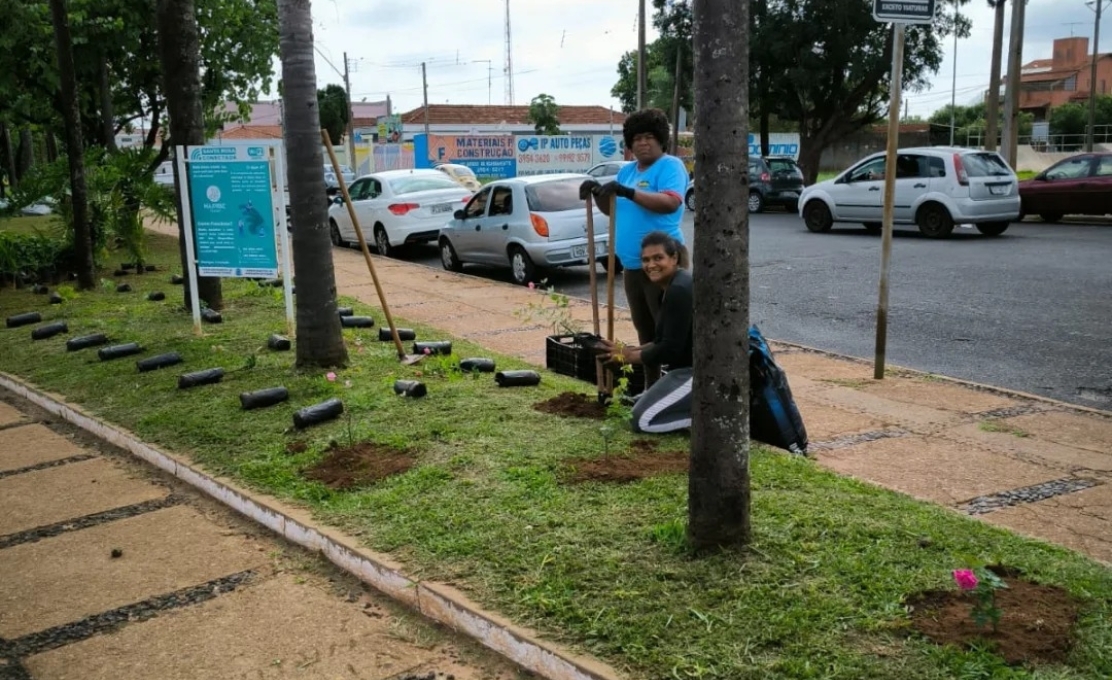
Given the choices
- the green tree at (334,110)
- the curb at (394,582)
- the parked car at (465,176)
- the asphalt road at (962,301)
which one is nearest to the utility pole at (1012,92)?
the asphalt road at (962,301)

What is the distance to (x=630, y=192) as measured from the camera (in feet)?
19.2

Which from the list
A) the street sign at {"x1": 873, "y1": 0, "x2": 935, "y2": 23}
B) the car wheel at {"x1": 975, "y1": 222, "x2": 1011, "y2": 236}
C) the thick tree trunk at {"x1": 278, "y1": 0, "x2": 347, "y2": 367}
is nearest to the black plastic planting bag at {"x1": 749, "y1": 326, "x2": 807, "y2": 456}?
the street sign at {"x1": 873, "y1": 0, "x2": 935, "y2": 23}

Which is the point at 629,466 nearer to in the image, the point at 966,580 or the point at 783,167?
the point at 966,580

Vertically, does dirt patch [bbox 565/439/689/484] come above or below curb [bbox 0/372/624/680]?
above

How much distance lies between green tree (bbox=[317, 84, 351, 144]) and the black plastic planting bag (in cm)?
Result: 6297

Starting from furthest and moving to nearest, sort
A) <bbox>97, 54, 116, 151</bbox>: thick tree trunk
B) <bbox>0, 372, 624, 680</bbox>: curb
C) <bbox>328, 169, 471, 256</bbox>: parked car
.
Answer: <bbox>97, 54, 116, 151</bbox>: thick tree trunk
<bbox>328, 169, 471, 256</bbox>: parked car
<bbox>0, 372, 624, 680</bbox>: curb

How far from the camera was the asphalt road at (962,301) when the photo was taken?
27.5ft

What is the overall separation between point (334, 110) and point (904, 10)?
64523mm

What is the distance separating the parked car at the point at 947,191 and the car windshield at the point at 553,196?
19.1 ft

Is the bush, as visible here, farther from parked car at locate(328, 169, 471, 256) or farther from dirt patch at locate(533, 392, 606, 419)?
dirt patch at locate(533, 392, 606, 419)

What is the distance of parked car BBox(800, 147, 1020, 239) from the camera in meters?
16.9

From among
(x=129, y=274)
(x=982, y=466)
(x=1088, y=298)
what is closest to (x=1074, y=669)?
(x=982, y=466)

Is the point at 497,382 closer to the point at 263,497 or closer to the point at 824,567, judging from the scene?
the point at 263,497

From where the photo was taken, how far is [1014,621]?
332 centimetres
